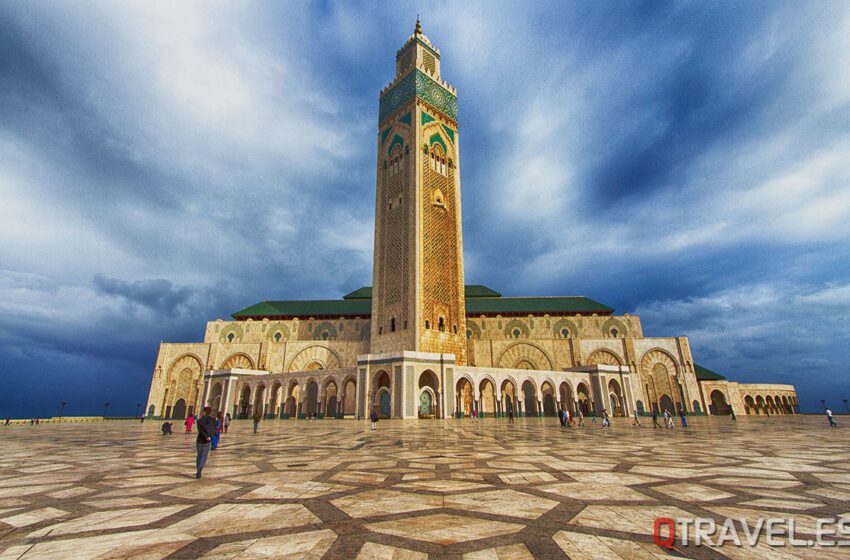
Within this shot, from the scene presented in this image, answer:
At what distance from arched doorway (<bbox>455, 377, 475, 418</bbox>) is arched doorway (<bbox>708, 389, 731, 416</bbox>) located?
26414 mm

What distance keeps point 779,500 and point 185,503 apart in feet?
18.1

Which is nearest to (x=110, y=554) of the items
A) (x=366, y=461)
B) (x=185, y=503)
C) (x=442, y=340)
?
(x=185, y=503)

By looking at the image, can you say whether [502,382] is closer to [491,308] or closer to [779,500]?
[491,308]

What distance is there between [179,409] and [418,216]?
98.5ft

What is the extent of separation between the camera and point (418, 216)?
31.9 m

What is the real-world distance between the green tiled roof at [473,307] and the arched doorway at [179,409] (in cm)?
994

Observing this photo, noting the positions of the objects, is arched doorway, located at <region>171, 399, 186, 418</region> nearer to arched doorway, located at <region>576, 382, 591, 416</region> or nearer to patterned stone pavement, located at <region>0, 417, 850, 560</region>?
patterned stone pavement, located at <region>0, 417, 850, 560</region>

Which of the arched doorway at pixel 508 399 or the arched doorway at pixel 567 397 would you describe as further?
the arched doorway at pixel 567 397

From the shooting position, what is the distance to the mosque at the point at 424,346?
1155 inches

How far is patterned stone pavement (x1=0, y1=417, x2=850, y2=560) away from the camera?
94.1 inches

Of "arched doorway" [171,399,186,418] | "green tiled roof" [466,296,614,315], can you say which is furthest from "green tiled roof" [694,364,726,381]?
"arched doorway" [171,399,186,418]

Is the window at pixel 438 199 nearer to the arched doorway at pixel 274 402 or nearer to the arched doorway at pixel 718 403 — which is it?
the arched doorway at pixel 274 402

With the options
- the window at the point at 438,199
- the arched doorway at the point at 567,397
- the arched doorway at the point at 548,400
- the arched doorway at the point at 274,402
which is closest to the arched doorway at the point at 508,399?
the arched doorway at the point at 548,400

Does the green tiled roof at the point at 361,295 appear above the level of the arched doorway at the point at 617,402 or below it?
above
